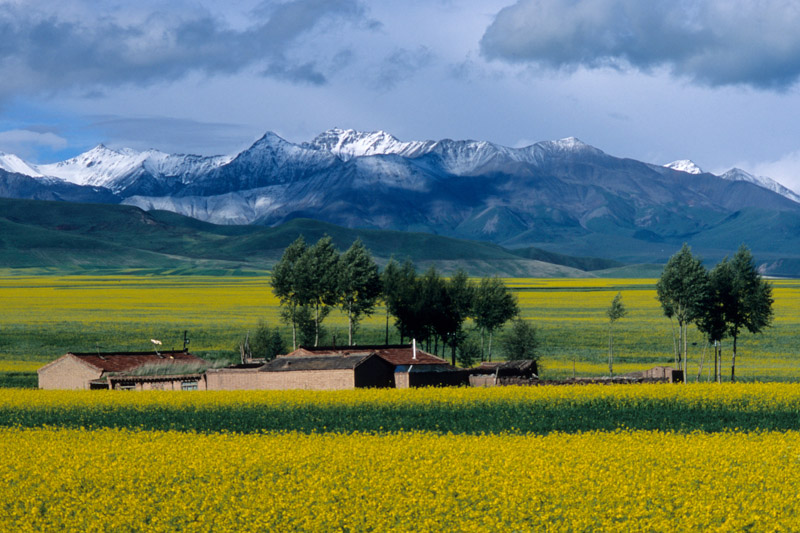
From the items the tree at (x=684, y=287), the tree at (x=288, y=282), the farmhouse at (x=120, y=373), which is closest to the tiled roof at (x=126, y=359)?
the farmhouse at (x=120, y=373)

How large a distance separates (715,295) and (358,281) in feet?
110

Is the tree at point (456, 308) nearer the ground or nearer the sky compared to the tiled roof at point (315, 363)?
nearer the sky

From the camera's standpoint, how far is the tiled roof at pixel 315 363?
66062mm

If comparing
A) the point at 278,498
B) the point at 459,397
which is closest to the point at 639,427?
the point at 459,397

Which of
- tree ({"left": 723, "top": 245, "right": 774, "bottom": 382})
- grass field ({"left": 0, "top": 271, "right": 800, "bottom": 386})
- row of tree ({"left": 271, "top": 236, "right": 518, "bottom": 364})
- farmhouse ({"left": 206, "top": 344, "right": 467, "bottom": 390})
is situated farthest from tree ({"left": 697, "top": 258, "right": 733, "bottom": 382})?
farmhouse ({"left": 206, "top": 344, "right": 467, "bottom": 390})

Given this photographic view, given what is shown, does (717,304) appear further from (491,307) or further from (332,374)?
(332,374)

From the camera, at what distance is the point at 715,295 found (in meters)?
85.8

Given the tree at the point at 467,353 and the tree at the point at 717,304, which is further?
the tree at the point at 467,353

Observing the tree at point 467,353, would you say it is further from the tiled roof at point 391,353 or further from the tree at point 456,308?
the tiled roof at point 391,353

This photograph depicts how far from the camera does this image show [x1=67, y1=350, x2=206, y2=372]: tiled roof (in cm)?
7769

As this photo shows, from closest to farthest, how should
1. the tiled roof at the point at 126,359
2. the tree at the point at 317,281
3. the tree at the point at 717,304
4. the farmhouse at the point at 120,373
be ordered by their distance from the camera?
the farmhouse at the point at 120,373, the tiled roof at the point at 126,359, the tree at the point at 717,304, the tree at the point at 317,281

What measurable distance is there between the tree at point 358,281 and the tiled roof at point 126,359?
17.7 metres

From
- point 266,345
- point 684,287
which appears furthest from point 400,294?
point 684,287

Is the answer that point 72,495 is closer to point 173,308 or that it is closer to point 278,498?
point 278,498
